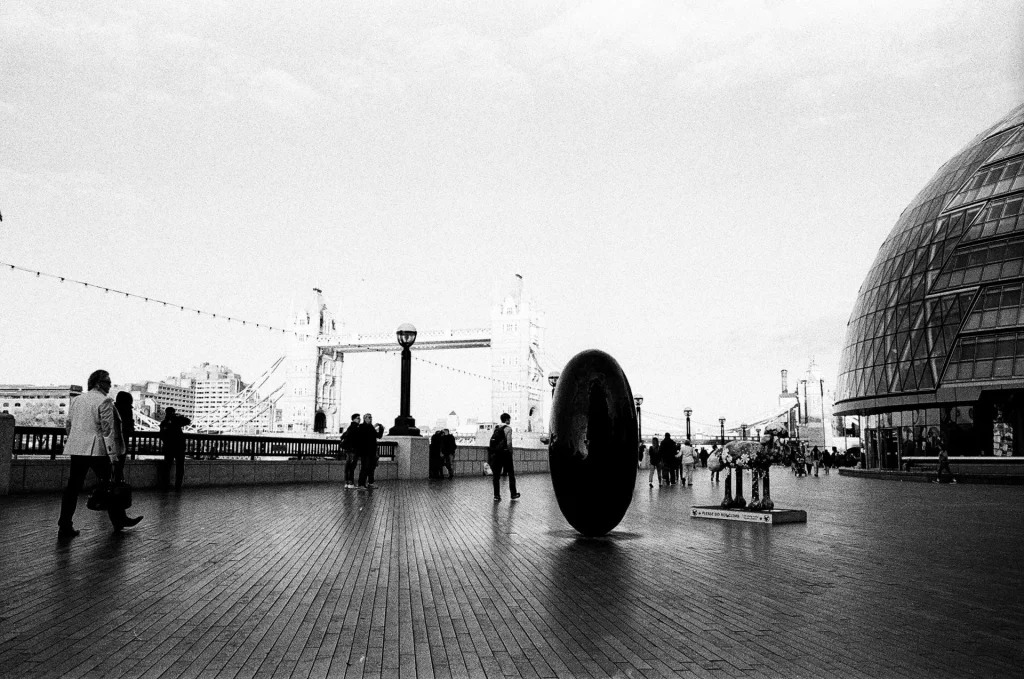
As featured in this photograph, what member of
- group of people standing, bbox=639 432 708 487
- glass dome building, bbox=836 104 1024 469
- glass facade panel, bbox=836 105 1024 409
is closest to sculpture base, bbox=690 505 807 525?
group of people standing, bbox=639 432 708 487

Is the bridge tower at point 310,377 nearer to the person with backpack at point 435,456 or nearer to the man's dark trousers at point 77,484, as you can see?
the person with backpack at point 435,456

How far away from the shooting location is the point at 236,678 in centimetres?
386

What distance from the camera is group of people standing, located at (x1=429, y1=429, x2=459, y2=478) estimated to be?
2681 cm

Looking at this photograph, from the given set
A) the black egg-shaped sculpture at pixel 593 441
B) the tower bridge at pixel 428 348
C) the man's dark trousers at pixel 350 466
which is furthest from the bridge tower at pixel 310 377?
the black egg-shaped sculpture at pixel 593 441

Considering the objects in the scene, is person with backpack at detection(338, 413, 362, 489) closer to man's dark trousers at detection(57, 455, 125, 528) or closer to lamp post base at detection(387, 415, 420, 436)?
lamp post base at detection(387, 415, 420, 436)

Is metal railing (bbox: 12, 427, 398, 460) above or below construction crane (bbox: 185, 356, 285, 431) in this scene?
below

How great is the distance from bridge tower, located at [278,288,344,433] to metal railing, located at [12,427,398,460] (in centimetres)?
7500

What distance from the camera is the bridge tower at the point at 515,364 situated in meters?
95.7

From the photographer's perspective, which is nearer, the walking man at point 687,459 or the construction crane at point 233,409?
the walking man at point 687,459

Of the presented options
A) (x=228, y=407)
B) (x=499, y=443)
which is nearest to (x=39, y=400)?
(x=499, y=443)

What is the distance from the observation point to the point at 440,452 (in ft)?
89.4

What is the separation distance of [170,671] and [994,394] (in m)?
43.2

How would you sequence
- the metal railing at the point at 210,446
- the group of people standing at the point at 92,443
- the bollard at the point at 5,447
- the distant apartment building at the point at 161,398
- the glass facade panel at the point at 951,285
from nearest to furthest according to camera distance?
the group of people standing at the point at 92,443 → the bollard at the point at 5,447 → the metal railing at the point at 210,446 → the glass facade panel at the point at 951,285 → the distant apartment building at the point at 161,398

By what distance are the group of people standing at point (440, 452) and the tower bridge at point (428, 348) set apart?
62107 millimetres
